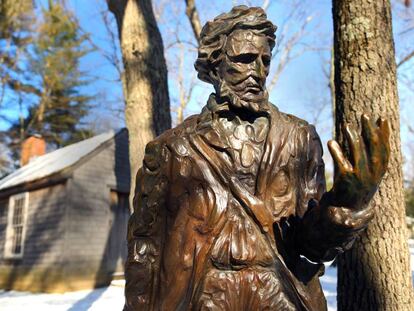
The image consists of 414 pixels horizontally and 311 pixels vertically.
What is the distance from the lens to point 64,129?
2855 cm

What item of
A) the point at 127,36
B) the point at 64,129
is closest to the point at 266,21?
the point at 127,36

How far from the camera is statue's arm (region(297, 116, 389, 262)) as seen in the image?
5.69 ft

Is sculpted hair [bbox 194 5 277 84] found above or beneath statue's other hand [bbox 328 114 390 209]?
above

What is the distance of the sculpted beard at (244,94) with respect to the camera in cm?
212

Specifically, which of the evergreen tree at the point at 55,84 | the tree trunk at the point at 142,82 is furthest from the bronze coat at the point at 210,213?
the evergreen tree at the point at 55,84

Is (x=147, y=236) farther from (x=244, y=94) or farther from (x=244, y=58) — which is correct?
(x=244, y=58)

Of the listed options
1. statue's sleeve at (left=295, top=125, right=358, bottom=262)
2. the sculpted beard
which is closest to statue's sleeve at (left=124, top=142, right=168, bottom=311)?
the sculpted beard

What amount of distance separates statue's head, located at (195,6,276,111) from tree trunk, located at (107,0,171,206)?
16.1 feet

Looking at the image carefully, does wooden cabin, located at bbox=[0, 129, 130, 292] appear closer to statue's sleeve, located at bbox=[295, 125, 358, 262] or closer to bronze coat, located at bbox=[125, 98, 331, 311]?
bronze coat, located at bbox=[125, 98, 331, 311]

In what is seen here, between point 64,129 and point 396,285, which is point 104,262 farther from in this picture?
point 64,129

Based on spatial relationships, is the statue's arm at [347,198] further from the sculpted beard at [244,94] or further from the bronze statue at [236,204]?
the sculpted beard at [244,94]

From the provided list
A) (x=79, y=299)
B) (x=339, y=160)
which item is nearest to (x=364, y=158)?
(x=339, y=160)

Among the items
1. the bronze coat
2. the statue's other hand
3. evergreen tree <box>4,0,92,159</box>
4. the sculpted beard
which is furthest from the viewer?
evergreen tree <box>4,0,92,159</box>

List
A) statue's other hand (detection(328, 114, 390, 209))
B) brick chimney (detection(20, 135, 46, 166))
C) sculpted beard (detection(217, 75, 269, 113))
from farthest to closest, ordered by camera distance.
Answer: brick chimney (detection(20, 135, 46, 166)) < sculpted beard (detection(217, 75, 269, 113)) < statue's other hand (detection(328, 114, 390, 209))
